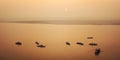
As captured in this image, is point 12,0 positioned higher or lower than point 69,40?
higher

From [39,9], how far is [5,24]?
12.9 inches

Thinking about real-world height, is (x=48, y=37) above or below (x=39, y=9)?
below

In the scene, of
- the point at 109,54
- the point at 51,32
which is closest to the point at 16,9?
the point at 51,32

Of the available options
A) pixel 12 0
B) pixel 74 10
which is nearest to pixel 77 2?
pixel 74 10

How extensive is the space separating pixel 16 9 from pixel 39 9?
7.7 inches

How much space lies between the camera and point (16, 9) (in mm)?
1297

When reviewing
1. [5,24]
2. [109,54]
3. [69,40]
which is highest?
[5,24]

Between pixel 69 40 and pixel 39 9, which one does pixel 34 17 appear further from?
pixel 69 40

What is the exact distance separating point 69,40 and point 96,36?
0.24 metres

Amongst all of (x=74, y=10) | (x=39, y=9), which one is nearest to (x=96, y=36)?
(x=74, y=10)

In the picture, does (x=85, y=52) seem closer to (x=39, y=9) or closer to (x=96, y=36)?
(x=96, y=36)

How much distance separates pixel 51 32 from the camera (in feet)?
4.39

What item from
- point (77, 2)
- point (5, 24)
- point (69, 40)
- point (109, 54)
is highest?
point (77, 2)

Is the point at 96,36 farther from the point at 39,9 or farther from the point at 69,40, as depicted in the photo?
the point at 39,9
